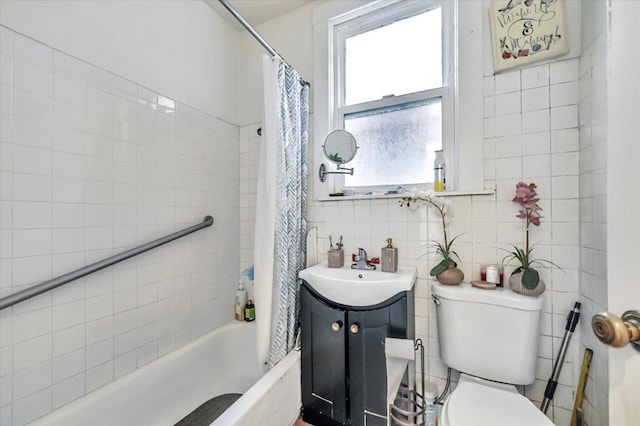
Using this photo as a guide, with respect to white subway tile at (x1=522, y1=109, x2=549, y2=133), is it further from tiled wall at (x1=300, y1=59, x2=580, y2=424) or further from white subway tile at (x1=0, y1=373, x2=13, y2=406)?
white subway tile at (x1=0, y1=373, x2=13, y2=406)

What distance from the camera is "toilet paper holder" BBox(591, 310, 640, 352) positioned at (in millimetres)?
398

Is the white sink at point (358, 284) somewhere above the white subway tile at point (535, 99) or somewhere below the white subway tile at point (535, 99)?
below

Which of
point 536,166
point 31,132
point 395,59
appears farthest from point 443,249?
point 31,132

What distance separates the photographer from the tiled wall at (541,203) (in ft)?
3.46

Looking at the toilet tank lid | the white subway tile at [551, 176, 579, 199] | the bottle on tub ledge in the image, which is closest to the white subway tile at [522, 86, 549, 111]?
the white subway tile at [551, 176, 579, 199]

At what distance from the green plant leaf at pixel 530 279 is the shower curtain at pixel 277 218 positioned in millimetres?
1018

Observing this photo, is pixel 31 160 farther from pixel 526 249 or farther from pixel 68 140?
pixel 526 249

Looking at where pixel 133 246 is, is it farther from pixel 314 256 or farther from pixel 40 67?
pixel 314 256

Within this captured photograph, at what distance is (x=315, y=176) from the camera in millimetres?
1570

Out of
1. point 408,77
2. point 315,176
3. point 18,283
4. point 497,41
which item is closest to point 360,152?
point 315,176

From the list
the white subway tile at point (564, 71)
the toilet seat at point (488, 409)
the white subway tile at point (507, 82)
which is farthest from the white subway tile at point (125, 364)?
the white subway tile at point (564, 71)

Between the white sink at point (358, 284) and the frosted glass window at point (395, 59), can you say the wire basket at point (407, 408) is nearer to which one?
the white sink at point (358, 284)

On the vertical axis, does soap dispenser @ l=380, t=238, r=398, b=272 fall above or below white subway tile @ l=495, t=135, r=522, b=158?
below

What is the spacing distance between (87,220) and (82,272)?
216 mm
